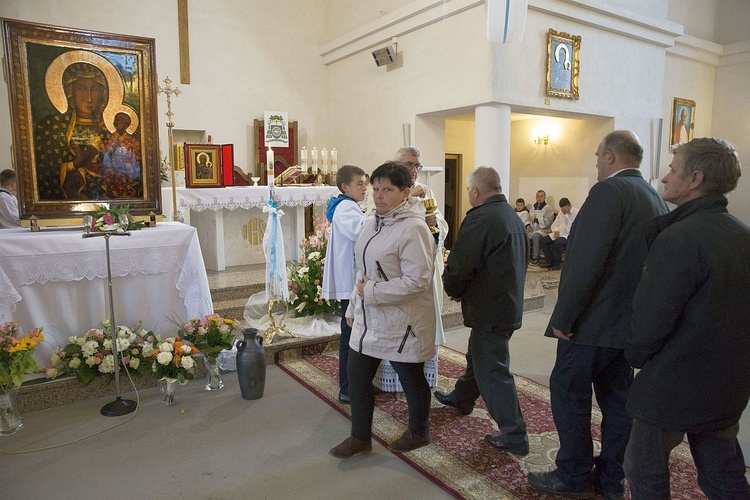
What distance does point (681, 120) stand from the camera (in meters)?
11.0

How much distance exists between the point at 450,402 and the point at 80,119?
3.71 metres

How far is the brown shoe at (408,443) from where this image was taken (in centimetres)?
304

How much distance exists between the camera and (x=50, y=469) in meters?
2.93

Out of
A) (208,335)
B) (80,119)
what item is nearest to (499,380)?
(208,335)

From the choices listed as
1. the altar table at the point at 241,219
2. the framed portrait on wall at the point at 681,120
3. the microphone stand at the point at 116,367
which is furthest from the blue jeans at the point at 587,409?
the framed portrait on wall at the point at 681,120

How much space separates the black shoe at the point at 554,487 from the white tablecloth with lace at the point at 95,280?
2.81 metres

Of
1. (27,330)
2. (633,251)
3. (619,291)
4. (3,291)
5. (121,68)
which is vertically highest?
(121,68)

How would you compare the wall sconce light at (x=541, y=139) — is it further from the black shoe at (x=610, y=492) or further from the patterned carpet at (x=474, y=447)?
the black shoe at (x=610, y=492)

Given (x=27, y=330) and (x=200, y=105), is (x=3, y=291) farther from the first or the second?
(x=200, y=105)

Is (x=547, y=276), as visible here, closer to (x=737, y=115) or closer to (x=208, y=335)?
(x=737, y=115)

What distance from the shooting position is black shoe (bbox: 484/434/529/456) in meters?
3.00

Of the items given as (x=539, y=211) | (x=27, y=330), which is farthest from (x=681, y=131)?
(x=27, y=330)

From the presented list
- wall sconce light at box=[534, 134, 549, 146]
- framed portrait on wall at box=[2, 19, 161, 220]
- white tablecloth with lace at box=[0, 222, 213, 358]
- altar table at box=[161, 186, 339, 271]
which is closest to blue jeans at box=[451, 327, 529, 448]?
white tablecloth with lace at box=[0, 222, 213, 358]

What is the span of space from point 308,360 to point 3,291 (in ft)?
7.80
